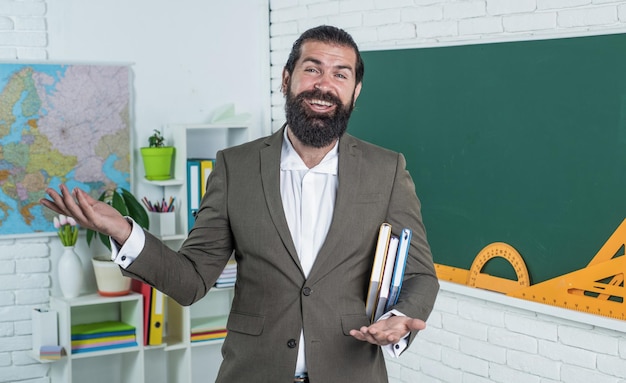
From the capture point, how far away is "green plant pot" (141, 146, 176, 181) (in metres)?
4.22

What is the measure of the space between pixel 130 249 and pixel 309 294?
1.32ft

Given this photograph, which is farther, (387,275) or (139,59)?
(139,59)

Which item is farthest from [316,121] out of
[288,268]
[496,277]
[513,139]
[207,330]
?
[207,330]

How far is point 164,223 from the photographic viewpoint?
4.23 meters

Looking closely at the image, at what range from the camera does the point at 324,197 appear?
203 centimetres

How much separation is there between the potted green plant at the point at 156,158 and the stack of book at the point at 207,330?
769mm

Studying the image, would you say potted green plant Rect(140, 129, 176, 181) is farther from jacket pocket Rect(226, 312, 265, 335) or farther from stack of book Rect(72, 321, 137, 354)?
jacket pocket Rect(226, 312, 265, 335)

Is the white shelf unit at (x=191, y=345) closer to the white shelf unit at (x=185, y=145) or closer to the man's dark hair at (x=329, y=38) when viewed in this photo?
the white shelf unit at (x=185, y=145)

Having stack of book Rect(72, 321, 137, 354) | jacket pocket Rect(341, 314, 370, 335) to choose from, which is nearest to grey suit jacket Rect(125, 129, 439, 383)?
jacket pocket Rect(341, 314, 370, 335)

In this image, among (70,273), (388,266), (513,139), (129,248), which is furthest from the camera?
(70,273)

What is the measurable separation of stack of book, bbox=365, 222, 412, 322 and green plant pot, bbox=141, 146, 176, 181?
2.48 metres

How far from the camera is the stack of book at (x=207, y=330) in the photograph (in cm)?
436

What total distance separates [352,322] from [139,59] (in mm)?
2739

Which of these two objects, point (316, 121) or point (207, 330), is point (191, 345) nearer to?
point (207, 330)
